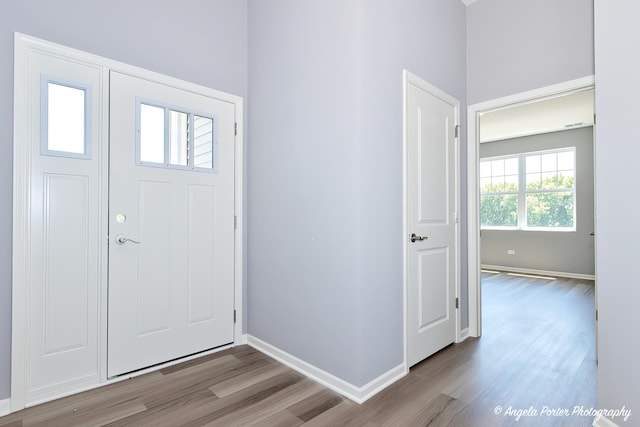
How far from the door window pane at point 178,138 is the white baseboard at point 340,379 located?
1.67 meters

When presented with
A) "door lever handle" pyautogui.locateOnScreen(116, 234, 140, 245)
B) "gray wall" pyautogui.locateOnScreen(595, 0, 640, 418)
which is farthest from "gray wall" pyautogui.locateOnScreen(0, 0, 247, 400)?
"gray wall" pyautogui.locateOnScreen(595, 0, 640, 418)

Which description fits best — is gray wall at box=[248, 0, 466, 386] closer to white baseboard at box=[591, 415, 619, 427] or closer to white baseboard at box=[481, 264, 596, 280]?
white baseboard at box=[591, 415, 619, 427]

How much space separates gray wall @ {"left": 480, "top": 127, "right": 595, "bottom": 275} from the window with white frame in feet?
0.41

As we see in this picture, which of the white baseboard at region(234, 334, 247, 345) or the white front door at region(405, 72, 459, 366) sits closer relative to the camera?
the white front door at region(405, 72, 459, 366)

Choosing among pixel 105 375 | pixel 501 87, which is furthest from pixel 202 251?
pixel 501 87

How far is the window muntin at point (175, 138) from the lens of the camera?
8.00 feet

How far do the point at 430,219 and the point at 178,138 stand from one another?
209 cm

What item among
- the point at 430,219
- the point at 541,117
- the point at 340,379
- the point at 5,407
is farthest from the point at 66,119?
the point at 541,117

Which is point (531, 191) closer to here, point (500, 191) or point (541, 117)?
point (500, 191)

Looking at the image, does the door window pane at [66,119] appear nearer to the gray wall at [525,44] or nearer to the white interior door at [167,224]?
the white interior door at [167,224]

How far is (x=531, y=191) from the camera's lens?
680 centimetres

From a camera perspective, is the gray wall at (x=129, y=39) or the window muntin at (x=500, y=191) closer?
the gray wall at (x=129, y=39)

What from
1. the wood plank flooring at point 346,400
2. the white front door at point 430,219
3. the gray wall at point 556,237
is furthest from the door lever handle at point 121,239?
the gray wall at point 556,237

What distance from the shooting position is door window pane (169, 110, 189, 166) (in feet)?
8.43
